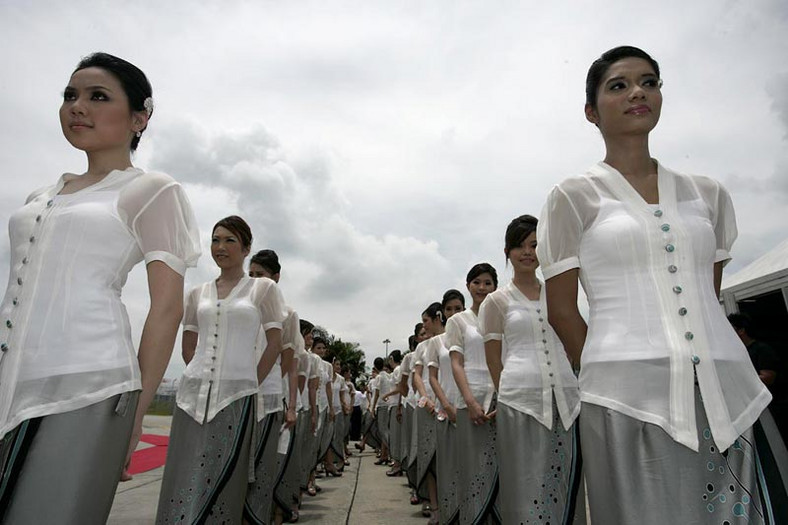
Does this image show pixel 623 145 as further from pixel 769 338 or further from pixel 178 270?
pixel 769 338

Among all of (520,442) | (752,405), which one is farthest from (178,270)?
(520,442)

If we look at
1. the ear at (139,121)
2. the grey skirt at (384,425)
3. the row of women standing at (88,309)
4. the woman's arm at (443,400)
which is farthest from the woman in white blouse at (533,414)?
the grey skirt at (384,425)

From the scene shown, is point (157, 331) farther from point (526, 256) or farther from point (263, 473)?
point (263, 473)

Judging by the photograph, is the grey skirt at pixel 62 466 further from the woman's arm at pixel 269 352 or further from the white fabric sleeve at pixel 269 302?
the woman's arm at pixel 269 352

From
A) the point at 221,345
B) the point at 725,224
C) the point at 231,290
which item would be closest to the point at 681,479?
the point at 725,224

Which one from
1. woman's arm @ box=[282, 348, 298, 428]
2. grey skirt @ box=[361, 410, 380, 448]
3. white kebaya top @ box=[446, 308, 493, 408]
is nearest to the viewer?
white kebaya top @ box=[446, 308, 493, 408]

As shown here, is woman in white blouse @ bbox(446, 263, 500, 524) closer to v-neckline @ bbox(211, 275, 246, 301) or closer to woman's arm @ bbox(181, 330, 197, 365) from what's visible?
v-neckline @ bbox(211, 275, 246, 301)

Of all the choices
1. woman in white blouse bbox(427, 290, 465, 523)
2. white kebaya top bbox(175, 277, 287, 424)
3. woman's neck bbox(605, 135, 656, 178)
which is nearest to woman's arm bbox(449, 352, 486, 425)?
woman in white blouse bbox(427, 290, 465, 523)

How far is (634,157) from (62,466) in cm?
176

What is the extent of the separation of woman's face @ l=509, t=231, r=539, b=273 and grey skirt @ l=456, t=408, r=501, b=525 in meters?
1.15

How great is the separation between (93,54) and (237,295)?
2.03 m

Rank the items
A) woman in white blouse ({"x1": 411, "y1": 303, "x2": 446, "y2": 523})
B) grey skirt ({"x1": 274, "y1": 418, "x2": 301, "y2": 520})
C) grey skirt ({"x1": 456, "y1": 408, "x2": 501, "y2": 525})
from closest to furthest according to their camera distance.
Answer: grey skirt ({"x1": 456, "y1": 408, "x2": 501, "y2": 525}), grey skirt ({"x1": 274, "y1": 418, "x2": 301, "y2": 520}), woman in white blouse ({"x1": 411, "y1": 303, "x2": 446, "y2": 523})

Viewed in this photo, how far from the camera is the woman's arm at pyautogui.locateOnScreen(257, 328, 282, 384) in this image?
3996mm

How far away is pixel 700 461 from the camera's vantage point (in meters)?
1.37
